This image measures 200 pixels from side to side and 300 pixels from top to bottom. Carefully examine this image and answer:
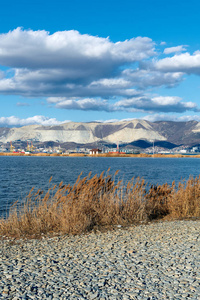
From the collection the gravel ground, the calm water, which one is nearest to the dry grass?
the gravel ground

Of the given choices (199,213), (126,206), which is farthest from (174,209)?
(126,206)

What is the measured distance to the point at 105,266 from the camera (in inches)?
297

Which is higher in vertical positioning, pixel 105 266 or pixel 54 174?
pixel 105 266

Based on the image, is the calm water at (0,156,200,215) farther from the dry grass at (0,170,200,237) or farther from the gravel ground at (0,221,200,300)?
the gravel ground at (0,221,200,300)

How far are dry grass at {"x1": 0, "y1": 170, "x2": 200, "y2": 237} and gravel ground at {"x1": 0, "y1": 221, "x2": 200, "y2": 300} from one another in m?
1.04

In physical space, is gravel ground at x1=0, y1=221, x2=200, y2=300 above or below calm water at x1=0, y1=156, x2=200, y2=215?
above

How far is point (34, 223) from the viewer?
464 inches

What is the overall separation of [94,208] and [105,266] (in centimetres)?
524

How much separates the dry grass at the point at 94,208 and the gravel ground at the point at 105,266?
104 centimetres

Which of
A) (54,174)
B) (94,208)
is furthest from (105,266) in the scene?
(54,174)

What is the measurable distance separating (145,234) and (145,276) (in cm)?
413

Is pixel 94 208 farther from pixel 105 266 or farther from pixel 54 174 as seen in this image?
pixel 54 174

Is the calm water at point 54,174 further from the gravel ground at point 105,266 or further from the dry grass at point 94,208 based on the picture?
the gravel ground at point 105,266

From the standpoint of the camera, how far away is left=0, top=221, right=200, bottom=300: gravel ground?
607 centimetres
